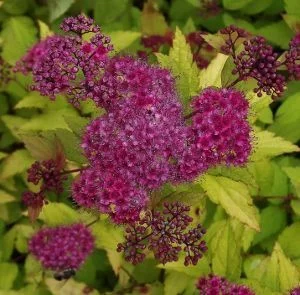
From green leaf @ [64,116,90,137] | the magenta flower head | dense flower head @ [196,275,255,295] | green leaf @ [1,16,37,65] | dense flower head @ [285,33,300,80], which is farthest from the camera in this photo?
green leaf @ [1,16,37,65]

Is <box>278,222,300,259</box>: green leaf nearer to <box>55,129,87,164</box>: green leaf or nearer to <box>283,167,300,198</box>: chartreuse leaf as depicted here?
<box>283,167,300,198</box>: chartreuse leaf

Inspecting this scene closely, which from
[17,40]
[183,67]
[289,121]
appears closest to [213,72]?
[183,67]

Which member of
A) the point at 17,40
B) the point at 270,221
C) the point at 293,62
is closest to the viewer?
the point at 293,62

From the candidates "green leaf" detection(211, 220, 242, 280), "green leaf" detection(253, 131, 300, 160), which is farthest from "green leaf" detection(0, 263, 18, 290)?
"green leaf" detection(253, 131, 300, 160)

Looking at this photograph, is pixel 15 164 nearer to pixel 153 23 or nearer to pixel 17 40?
pixel 17 40

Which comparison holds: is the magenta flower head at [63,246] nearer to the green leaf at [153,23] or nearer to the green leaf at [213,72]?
the green leaf at [213,72]

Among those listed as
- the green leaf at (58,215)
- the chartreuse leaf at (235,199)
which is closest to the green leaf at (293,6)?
the chartreuse leaf at (235,199)

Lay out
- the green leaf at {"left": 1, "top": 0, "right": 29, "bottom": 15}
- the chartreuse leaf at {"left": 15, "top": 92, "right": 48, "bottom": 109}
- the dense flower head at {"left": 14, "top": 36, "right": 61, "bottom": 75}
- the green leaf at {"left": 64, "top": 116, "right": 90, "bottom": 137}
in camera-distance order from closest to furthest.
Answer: the green leaf at {"left": 64, "top": 116, "right": 90, "bottom": 137}
the dense flower head at {"left": 14, "top": 36, "right": 61, "bottom": 75}
the chartreuse leaf at {"left": 15, "top": 92, "right": 48, "bottom": 109}
the green leaf at {"left": 1, "top": 0, "right": 29, "bottom": 15}
